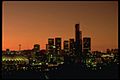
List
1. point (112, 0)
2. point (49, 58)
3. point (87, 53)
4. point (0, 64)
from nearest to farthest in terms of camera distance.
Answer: point (0, 64)
point (112, 0)
point (87, 53)
point (49, 58)

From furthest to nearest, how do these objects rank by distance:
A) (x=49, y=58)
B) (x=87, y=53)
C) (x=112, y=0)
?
(x=49, y=58) < (x=87, y=53) < (x=112, y=0)

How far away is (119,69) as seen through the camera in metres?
2.15

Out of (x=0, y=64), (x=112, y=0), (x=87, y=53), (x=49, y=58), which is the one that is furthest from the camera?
(x=49, y=58)

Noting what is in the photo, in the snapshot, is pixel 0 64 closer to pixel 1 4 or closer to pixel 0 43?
pixel 0 43

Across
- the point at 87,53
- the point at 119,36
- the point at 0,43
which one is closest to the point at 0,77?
the point at 0,43

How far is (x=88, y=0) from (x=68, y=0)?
14cm

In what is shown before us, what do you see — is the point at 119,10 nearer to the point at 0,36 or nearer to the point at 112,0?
the point at 112,0

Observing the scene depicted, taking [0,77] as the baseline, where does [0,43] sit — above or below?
above

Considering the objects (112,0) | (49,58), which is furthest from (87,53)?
(112,0)

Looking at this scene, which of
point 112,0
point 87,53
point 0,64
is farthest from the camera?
point 87,53

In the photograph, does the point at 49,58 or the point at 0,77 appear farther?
the point at 49,58

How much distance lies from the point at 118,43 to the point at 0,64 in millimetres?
794

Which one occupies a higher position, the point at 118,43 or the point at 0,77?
the point at 118,43

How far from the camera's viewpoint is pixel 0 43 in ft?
6.99
